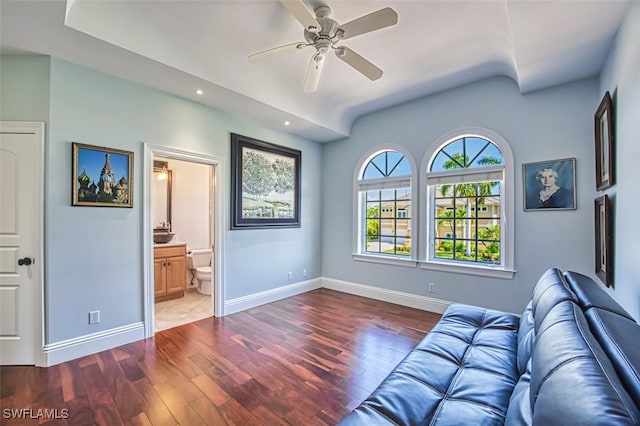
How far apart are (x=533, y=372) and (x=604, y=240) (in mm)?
2136

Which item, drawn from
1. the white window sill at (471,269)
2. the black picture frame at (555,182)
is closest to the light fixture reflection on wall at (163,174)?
the white window sill at (471,269)

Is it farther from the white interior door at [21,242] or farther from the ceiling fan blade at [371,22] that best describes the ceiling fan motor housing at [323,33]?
the white interior door at [21,242]

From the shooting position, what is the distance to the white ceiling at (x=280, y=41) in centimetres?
212

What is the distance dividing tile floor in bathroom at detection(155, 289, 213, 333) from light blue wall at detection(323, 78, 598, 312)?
2.48 m

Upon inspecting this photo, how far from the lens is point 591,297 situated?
4.54 ft

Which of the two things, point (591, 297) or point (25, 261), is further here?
point (25, 261)

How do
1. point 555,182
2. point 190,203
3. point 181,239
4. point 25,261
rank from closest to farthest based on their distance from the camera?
point 25,261
point 555,182
point 181,239
point 190,203

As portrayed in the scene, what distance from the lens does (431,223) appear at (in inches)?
159

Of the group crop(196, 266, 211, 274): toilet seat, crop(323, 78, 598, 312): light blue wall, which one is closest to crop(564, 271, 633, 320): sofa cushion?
crop(323, 78, 598, 312): light blue wall

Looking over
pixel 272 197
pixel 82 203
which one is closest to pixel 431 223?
pixel 272 197

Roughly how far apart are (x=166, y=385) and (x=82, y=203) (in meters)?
1.83

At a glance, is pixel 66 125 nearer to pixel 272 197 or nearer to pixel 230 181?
pixel 230 181

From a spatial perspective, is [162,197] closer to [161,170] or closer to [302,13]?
[161,170]

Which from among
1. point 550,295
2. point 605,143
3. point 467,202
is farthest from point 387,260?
point 550,295
